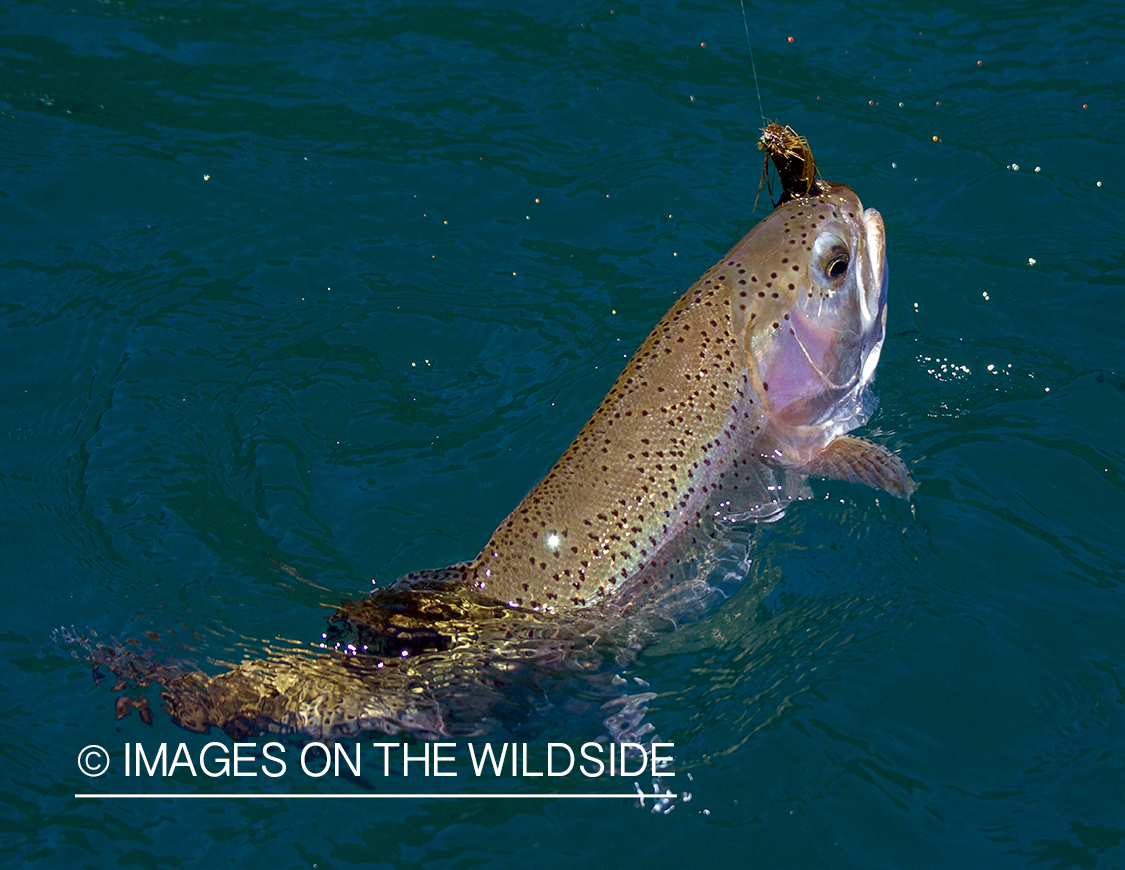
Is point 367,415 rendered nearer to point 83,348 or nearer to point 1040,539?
point 83,348

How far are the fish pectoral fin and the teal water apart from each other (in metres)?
0.21

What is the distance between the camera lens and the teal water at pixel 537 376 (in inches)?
183

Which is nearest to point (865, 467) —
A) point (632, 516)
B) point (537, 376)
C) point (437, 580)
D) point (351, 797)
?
point (632, 516)

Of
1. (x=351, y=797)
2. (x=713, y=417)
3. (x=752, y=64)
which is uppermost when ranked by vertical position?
(x=752, y=64)

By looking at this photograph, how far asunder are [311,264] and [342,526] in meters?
2.40

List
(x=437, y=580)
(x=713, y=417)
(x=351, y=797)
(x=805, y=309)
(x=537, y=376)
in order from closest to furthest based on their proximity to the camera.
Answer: (x=351, y=797) < (x=437, y=580) < (x=713, y=417) < (x=805, y=309) < (x=537, y=376)

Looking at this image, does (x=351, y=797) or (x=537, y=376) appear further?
(x=537, y=376)

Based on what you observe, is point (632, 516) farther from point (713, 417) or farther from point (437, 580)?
point (437, 580)

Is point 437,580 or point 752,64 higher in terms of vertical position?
point 752,64

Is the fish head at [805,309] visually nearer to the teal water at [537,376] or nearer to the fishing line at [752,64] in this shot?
the teal water at [537,376]

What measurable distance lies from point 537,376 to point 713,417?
5.84 ft

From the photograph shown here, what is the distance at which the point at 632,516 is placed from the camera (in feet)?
16.7

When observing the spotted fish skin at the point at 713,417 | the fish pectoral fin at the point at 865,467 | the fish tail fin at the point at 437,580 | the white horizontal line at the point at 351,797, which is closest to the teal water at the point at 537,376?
the white horizontal line at the point at 351,797

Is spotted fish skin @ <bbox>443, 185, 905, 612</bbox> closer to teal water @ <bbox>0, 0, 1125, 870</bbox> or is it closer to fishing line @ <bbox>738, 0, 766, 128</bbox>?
teal water @ <bbox>0, 0, 1125, 870</bbox>
